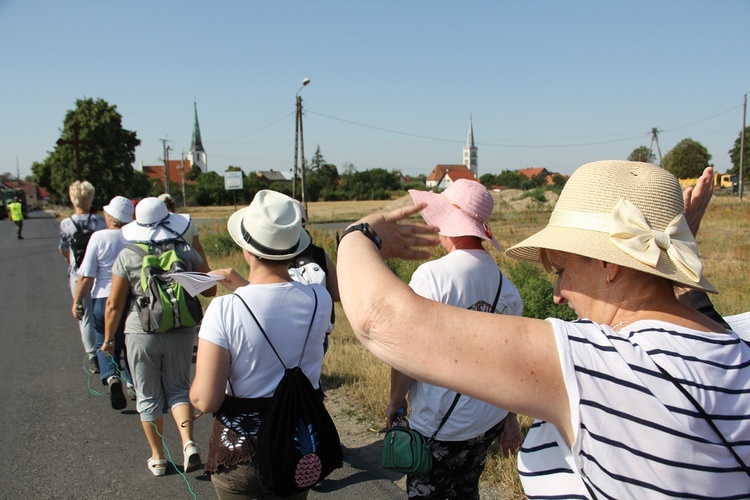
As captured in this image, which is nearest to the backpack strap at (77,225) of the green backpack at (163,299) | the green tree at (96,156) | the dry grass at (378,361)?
the green backpack at (163,299)

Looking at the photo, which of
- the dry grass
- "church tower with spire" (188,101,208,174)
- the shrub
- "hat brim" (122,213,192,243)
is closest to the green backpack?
"hat brim" (122,213,192,243)

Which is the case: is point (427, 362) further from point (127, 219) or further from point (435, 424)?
point (127, 219)

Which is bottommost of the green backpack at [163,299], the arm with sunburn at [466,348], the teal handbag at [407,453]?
the teal handbag at [407,453]

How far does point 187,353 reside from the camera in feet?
13.8

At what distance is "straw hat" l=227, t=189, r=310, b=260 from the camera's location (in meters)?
2.62

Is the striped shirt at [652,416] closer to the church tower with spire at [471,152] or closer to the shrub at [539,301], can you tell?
the shrub at [539,301]

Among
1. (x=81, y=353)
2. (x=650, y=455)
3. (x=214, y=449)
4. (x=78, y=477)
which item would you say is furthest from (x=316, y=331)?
(x=81, y=353)

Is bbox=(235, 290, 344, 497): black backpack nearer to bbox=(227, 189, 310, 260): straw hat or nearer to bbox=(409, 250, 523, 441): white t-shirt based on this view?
bbox=(227, 189, 310, 260): straw hat

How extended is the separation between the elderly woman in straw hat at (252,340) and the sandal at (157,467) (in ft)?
5.48

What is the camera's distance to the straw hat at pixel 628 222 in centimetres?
125

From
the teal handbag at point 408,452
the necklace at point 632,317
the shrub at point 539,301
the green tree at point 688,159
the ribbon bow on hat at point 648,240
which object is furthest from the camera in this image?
the green tree at point 688,159

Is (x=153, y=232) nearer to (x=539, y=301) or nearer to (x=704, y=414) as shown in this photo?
(x=704, y=414)

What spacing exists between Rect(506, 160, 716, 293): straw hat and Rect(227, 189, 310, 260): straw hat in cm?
144

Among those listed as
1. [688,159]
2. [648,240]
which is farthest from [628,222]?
[688,159]
